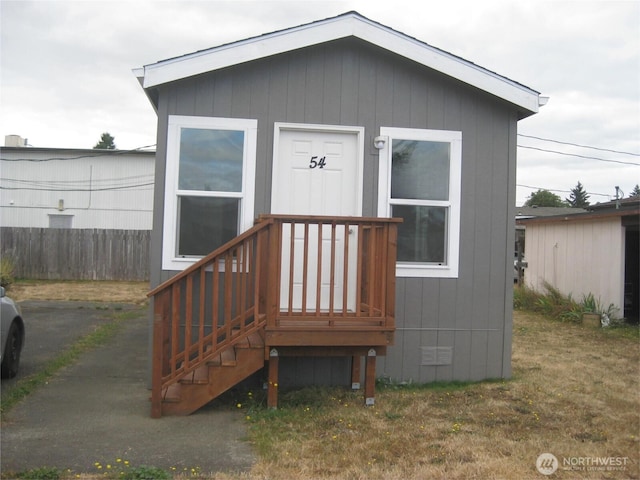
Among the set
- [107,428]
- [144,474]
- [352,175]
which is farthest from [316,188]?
[144,474]

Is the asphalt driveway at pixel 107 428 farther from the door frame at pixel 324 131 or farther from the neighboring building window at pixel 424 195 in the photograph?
the neighboring building window at pixel 424 195

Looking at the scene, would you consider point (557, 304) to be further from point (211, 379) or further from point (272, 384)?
point (211, 379)

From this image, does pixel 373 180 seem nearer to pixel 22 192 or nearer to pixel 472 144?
pixel 472 144

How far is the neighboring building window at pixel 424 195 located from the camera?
258 inches

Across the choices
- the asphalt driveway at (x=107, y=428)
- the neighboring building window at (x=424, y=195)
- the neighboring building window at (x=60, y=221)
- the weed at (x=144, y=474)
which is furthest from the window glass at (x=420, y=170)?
the neighboring building window at (x=60, y=221)

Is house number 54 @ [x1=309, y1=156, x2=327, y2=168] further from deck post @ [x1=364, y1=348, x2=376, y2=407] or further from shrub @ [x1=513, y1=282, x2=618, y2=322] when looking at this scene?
shrub @ [x1=513, y1=282, x2=618, y2=322]

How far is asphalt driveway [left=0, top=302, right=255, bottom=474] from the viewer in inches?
167

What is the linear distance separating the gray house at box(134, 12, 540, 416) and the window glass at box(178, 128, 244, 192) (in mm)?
14

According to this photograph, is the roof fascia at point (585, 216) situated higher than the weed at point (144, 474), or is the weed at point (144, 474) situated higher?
the roof fascia at point (585, 216)

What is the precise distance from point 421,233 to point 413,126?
1154 millimetres

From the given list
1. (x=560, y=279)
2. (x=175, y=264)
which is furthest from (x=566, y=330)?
(x=175, y=264)

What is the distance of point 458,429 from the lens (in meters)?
5.00

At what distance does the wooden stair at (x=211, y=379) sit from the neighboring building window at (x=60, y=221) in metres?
18.5

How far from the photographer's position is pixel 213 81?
20.8ft
